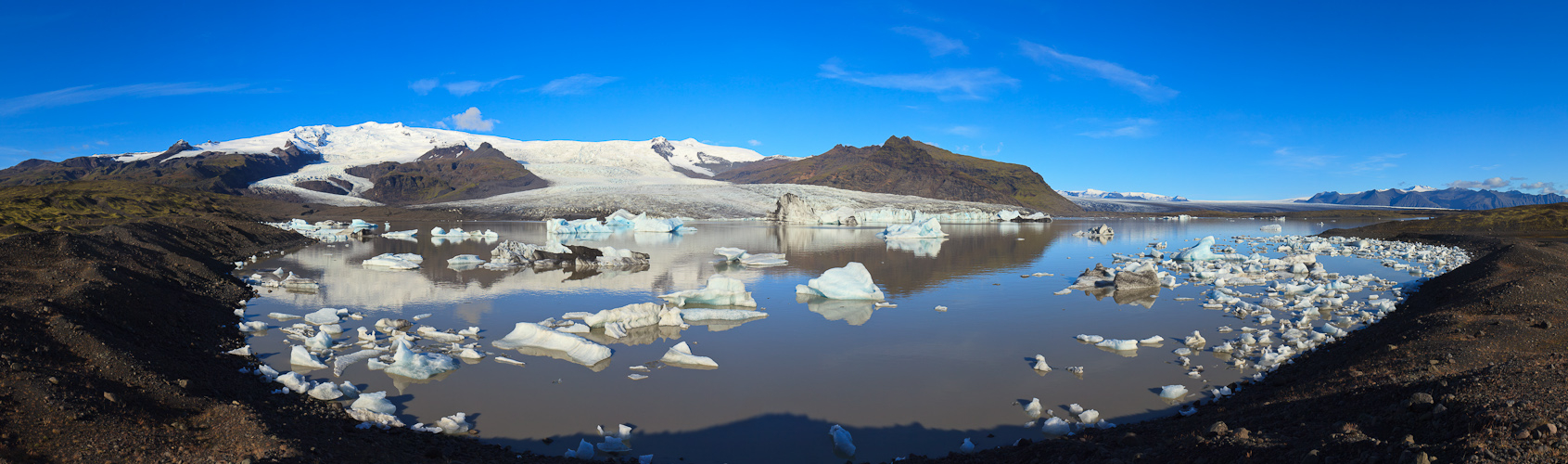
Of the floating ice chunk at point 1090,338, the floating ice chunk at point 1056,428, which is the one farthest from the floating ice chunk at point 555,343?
the floating ice chunk at point 1090,338

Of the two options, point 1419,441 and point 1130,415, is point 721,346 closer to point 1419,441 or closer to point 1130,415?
point 1130,415

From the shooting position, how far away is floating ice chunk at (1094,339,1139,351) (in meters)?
8.35

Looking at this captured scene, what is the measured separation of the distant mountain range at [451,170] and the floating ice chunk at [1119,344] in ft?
241

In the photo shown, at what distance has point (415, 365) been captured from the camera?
7.13 m

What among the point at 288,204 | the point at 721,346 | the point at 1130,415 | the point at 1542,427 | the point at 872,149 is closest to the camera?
the point at 1542,427

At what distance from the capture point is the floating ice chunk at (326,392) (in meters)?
6.16

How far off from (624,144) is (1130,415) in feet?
523

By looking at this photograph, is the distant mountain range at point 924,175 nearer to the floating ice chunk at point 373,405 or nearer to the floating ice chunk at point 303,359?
the floating ice chunk at point 303,359

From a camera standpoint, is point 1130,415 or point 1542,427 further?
point 1130,415

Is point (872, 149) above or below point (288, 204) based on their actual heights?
above

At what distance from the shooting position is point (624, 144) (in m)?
159

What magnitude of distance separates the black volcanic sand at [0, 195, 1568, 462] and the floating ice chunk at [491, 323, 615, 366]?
247 centimetres

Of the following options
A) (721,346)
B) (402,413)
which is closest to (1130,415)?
(721,346)

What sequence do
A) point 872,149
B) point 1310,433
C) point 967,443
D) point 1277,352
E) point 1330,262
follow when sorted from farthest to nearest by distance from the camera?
point 872,149, point 1330,262, point 1277,352, point 967,443, point 1310,433
